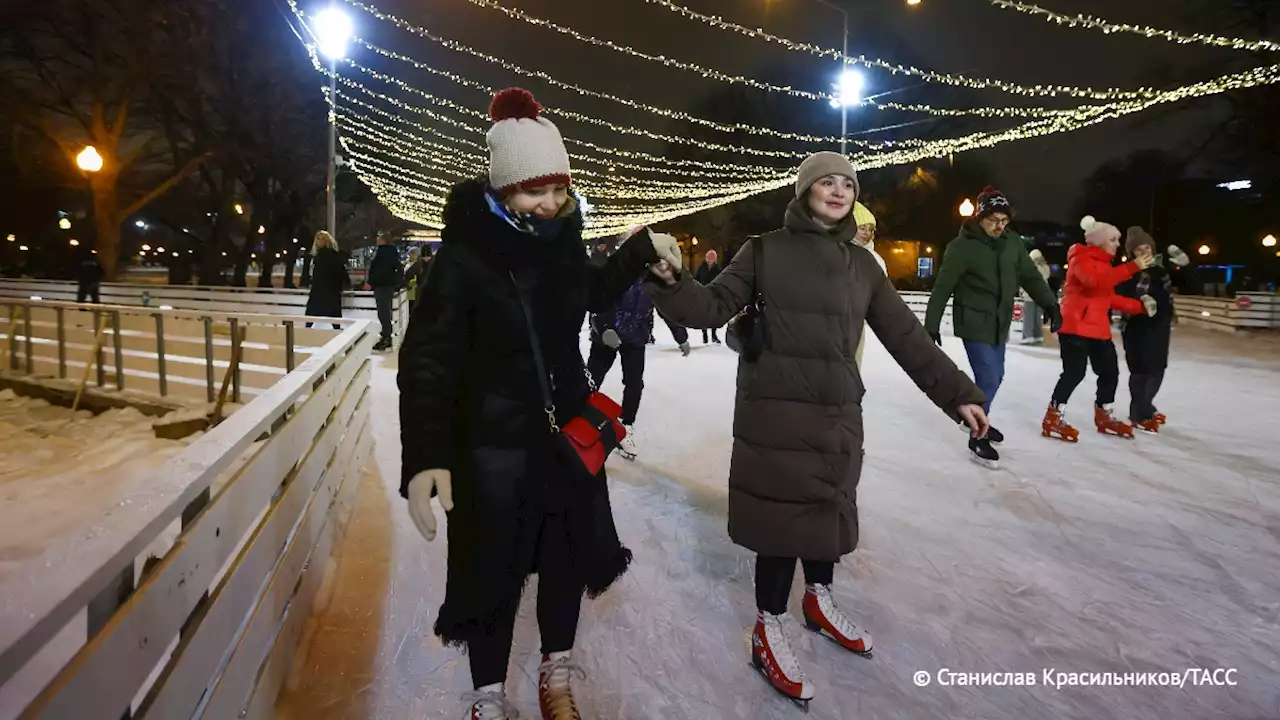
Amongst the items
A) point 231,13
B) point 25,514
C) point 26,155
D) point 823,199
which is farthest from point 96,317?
point 26,155

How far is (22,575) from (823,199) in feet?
6.82

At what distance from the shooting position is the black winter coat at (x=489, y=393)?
1858 millimetres

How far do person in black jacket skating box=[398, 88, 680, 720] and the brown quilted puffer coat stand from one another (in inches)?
17.8

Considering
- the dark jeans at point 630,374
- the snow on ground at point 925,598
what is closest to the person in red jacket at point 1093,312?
the snow on ground at point 925,598

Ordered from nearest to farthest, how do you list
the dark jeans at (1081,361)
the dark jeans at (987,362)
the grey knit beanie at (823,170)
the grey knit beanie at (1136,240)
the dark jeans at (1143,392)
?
1. the grey knit beanie at (823,170)
2. the dark jeans at (987,362)
3. the grey knit beanie at (1136,240)
4. the dark jeans at (1081,361)
5. the dark jeans at (1143,392)

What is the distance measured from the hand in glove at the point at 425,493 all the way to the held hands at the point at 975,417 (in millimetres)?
1562

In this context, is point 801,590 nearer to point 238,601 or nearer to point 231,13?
point 238,601

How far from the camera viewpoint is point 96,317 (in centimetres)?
866

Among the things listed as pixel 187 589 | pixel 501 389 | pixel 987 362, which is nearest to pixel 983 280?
pixel 987 362

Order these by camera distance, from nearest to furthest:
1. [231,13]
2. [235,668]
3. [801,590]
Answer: [235,668]
[801,590]
[231,13]

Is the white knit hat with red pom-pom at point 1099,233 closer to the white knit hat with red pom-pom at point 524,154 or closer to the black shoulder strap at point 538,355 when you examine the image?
the white knit hat with red pom-pom at point 524,154

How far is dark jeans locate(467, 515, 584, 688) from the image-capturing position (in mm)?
2076

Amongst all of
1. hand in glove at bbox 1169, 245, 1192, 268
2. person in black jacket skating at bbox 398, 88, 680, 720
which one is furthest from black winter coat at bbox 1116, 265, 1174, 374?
person in black jacket skating at bbox 398, 88, 680, 720

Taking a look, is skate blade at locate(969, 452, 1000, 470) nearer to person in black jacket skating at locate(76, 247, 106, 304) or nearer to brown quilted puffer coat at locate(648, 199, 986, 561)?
brown quilted puffer coat at locate(648, 199, 986, 561)
